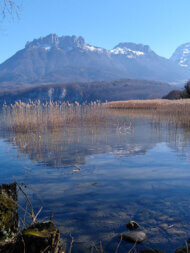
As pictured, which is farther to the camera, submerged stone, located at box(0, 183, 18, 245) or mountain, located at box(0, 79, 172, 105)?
mountain, located at box(0, 79, 172, 105)

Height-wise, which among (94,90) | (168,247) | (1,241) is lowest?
(168,247)

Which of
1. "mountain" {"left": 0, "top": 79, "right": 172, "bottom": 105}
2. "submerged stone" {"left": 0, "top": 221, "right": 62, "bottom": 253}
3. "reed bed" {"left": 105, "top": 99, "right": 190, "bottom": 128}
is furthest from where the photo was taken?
"mountain" {"left": 0, "top": 79, "right": 172, "bottom": 105}

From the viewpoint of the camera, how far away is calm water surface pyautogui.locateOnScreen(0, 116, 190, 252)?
3.14 meters

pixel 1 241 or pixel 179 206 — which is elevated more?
pixel 1 241

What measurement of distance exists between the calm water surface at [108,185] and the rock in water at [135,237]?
7 centimetres

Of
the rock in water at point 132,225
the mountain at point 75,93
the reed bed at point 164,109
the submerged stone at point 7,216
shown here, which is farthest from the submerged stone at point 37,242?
the mountain at point 75,93

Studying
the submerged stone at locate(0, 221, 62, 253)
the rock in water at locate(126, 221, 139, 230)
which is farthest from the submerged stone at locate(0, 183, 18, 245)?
the rock in water at locate(126, 221, 139, 230)

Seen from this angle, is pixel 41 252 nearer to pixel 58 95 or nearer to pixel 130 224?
pixel 130 224

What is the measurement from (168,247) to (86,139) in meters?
6.67

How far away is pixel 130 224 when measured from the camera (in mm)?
3186

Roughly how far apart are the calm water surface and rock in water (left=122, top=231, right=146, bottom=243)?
66 millimetres

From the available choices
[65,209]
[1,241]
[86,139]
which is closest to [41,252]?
[1,241]

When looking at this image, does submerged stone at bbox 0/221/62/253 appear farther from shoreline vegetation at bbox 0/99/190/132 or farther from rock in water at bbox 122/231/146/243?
shoreline vegetation at bbox 0/99/190/132

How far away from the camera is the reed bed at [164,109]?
48.1 ft
